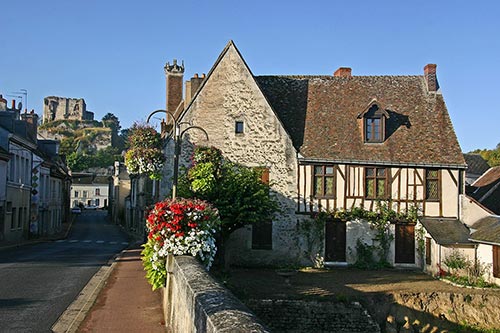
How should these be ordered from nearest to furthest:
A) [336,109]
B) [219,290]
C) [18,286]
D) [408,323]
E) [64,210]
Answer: [219,290], [18,286], [408,323], [336,109], [64,210]

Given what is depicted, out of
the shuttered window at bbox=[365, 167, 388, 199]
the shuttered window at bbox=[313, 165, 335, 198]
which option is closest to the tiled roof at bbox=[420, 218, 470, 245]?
the shuttered window at bbox=[365, 167, 388, 199]

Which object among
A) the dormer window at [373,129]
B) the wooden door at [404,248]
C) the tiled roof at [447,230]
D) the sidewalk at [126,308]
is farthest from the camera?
the dormer window at [373,129]

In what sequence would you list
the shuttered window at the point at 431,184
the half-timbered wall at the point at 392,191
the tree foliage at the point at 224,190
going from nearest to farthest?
the tree foliage at the point at 224,190
the half-timbered wall at the point at 392,191
the shuttered window at the point at 431,184

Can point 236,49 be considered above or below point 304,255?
above

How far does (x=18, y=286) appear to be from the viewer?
1366 cm

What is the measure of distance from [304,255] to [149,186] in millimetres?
13588

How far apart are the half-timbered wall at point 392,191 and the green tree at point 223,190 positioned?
10.7ft

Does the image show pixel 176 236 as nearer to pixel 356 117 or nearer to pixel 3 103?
pixel 356 117

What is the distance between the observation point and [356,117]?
24.3 meters

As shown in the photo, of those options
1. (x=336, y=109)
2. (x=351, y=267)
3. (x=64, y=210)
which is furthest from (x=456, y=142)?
(x=64, y=210)

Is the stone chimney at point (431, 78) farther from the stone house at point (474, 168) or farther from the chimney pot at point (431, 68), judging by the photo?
the stone house at point (474, 168)

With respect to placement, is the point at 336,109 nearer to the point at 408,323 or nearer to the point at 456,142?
the point at 456,142

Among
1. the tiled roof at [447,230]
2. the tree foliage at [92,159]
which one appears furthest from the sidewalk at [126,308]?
the tree foliage at [92,159]

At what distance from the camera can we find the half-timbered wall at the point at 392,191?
889 inches
